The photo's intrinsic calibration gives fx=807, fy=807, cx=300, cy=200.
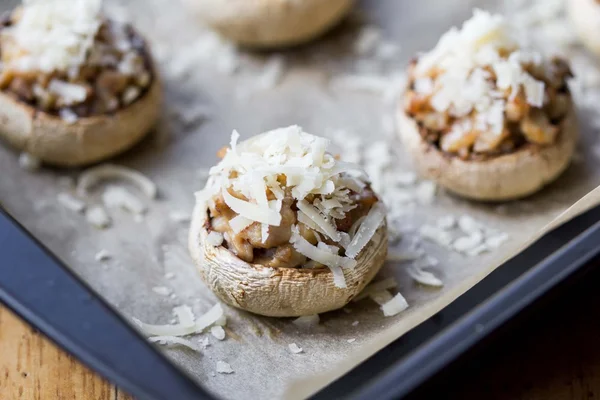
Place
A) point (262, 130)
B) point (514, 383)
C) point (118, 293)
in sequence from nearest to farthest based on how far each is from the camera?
point (514, 383), point (118, 293), point (262, 130)

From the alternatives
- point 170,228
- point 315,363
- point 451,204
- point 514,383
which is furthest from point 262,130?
point 514,383

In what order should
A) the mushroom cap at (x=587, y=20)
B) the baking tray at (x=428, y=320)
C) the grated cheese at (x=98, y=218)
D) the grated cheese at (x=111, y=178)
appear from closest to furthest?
1. the baking tray at (x=428, y=320)
2. the grated cheese at (x=98, y=218)
3. the grated cheese at (x=111, y=178)
4. the mushroom cap at (x=587, y=20)

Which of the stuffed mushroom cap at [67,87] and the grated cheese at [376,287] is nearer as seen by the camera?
the grated cheese at [376,287]

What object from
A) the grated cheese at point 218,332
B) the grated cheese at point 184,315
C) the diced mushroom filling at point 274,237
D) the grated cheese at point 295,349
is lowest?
the grated cheese at point 184,315

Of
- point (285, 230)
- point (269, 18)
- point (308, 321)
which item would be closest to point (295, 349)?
point (308, 321)

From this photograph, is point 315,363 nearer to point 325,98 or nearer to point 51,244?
point 51,244

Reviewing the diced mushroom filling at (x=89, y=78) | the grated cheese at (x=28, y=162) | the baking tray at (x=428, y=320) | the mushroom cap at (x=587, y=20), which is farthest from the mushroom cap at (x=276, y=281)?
the mushroom cap at (x=587, y=20)

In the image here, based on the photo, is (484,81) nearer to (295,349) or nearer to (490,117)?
(490,117)

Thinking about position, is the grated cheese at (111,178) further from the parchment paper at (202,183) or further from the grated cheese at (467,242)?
the grated cheese at (467,242)

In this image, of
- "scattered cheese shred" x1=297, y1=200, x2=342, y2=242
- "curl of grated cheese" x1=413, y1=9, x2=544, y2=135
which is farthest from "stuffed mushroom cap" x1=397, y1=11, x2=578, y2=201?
"scattered cheese shred" x1=297, y1=200, x2=342, y2=242
